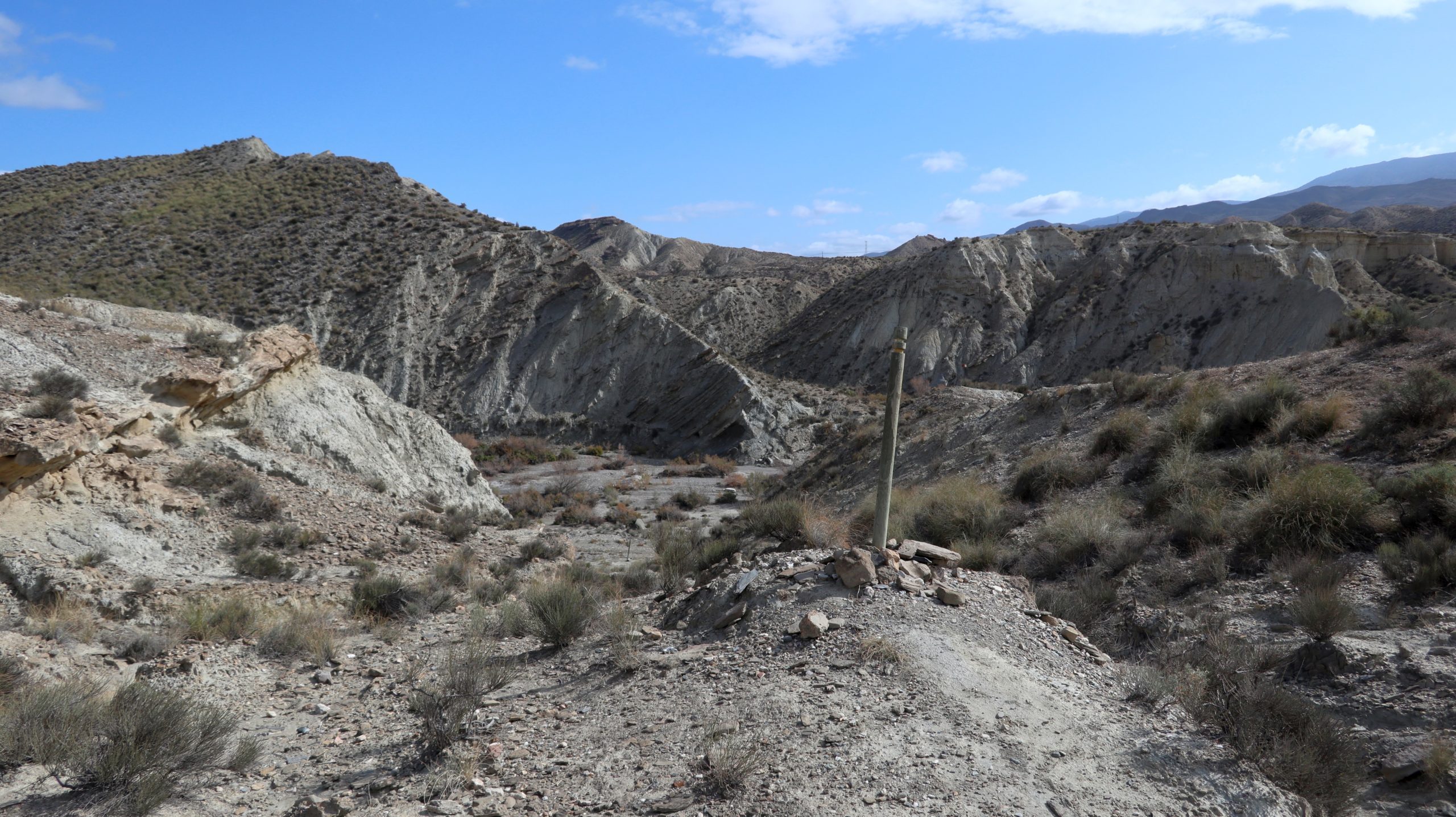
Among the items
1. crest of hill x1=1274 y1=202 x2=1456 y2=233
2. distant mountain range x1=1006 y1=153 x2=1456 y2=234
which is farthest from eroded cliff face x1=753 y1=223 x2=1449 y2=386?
distant mountain range x1=1006 y1=153 x2=1456 y2=234

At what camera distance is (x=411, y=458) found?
60.4 ft

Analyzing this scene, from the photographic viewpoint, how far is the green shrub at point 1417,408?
10039mm

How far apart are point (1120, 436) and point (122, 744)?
43.5ft

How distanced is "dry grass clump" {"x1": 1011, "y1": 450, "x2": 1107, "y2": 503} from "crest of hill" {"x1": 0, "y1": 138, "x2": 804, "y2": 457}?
2154 centimetres

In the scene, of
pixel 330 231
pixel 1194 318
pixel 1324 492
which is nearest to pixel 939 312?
pixel 1194 318

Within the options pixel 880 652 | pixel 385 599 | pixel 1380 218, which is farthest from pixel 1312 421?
pixel 1380 218

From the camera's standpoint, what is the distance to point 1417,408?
10148 mm

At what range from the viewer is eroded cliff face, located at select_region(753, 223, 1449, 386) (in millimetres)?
37656

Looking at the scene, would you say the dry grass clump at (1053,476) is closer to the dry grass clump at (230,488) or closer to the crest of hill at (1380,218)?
the dry grass clump at (230,488)

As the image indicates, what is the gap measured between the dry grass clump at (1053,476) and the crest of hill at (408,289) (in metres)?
21.5

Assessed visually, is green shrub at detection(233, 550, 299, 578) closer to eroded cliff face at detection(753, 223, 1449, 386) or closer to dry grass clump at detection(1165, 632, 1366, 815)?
dry grass clump at detection(1165, 632, 1366, 815)

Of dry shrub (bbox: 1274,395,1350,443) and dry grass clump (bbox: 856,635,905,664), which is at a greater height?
dry shrub (bbox: 1274,395,1350,443)

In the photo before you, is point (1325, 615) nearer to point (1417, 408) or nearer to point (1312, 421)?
point (1417, 408)

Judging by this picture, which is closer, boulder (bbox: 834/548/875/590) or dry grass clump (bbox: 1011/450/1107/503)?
boulder (bbox: 834/548/875/590)
